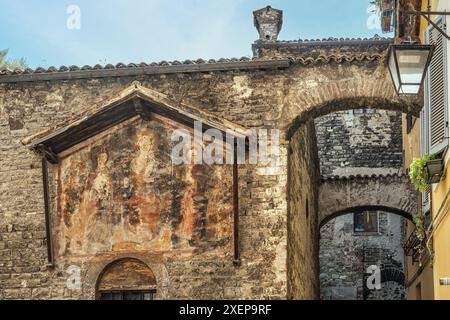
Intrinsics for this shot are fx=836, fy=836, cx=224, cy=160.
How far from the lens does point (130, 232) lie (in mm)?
13469

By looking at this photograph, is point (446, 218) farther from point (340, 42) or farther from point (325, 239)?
point (325, 239)

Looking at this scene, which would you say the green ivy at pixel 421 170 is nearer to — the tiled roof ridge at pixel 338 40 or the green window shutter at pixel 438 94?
the green window shutter at pixel 438 94

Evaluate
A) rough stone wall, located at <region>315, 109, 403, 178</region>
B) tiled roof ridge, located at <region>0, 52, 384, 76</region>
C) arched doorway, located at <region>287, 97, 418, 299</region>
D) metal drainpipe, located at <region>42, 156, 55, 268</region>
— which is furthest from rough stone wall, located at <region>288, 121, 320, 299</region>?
rough stone wall, located at <region>315, 109, 403, 178</region>

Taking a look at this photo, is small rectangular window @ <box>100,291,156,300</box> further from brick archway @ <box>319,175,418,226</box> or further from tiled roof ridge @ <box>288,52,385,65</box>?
brick archway @ <box>319,175,418,226</box>

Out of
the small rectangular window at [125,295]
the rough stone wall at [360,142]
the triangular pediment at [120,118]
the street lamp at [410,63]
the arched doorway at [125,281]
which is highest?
the street lamp at [410,63]

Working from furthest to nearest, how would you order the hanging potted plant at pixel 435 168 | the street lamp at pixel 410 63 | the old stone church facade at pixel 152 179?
the old stone church facade at pixel 152 179
the hanging potted plant at pixel 435 168
the street lamp at pixel 410 63

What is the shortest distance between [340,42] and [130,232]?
40.3 ft

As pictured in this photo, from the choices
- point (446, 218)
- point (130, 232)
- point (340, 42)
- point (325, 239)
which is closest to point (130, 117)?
point (130, 232)

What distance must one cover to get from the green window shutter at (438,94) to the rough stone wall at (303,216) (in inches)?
124

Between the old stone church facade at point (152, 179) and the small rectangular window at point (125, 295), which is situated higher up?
the old stone church facade at point (152, 179)

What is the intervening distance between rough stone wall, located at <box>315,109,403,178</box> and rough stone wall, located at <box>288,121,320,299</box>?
622 cm

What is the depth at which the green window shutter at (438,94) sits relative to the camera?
33.8ft

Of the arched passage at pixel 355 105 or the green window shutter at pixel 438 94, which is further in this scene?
the arched passage at pixel 355 105

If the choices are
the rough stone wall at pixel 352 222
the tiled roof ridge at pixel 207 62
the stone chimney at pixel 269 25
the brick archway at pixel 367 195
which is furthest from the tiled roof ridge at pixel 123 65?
the rough stone wall at pixel 352 222
